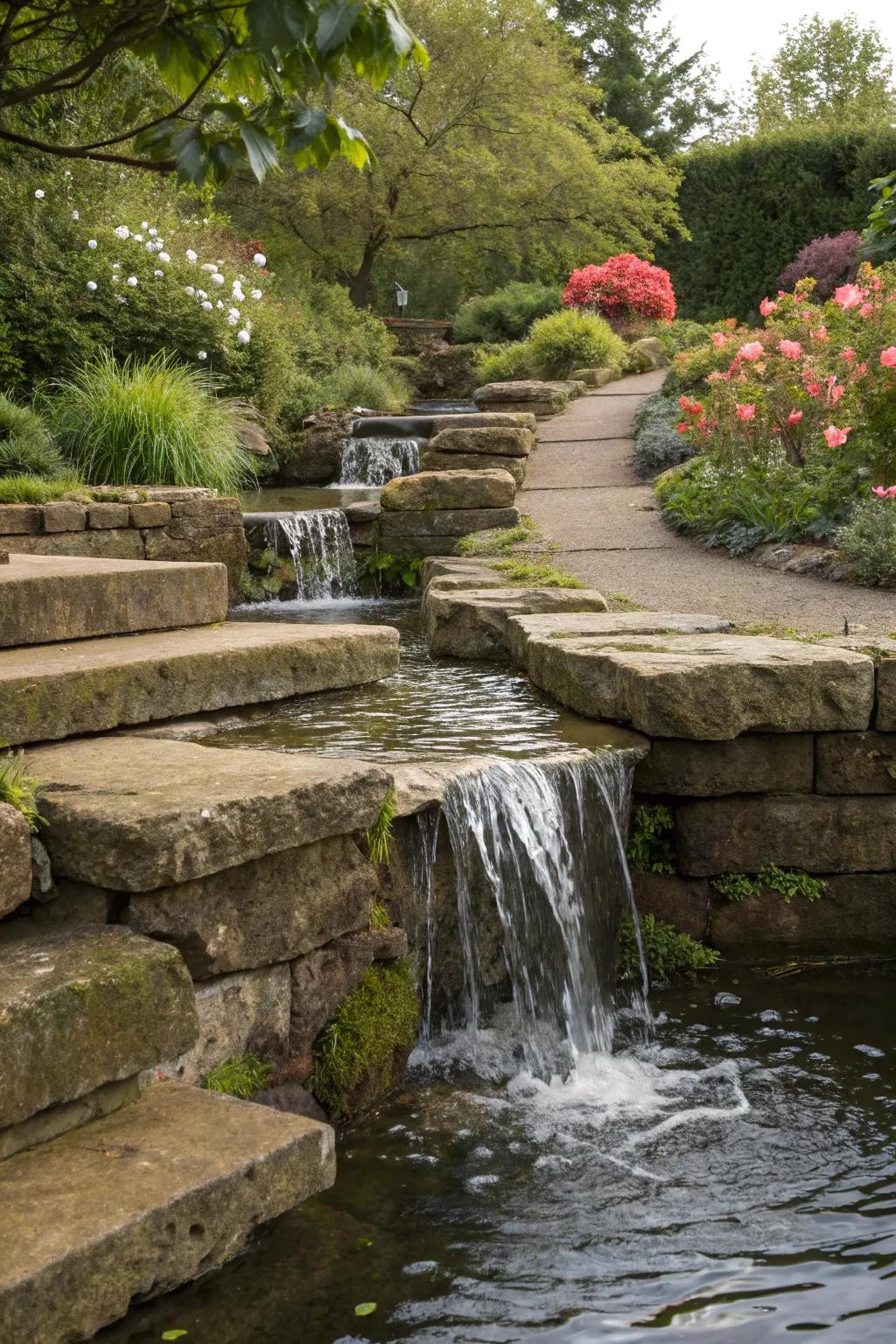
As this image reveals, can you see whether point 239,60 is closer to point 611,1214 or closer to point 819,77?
point 611,1214

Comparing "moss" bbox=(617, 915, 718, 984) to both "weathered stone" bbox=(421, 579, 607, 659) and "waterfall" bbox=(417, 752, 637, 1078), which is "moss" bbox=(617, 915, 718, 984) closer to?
"waterfall" bbox=(417, 752, 637, 1078)

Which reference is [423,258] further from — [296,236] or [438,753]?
[438,753]

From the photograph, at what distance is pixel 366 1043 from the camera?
3.34m

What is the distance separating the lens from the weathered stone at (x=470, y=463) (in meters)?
10.2

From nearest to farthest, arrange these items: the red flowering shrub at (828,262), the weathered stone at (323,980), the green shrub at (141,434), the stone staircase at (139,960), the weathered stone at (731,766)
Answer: the stone staircase at (139,960), the weathered stone at (323,980), the weathered stone at (731,766), the green shrub at (141,434), the red flowering shrub at (828,262)

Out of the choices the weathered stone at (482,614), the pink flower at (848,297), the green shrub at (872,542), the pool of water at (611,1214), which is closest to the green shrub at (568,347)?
the pink flower at (848,297)

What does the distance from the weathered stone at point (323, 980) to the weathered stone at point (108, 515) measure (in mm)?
4616

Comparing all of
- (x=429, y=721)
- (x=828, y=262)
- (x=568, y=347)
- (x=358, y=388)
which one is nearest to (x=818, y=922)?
(x=429, y=721)

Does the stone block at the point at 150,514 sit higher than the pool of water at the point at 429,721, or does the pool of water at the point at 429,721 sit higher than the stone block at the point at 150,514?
the stone block at the point at 150,514

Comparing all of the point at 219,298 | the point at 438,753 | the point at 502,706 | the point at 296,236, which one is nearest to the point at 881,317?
the point at 502,706

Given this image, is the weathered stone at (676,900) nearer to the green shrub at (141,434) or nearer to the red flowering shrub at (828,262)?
the green shrub at (141,434)

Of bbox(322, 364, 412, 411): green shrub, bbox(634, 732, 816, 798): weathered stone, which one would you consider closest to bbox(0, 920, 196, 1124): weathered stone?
bbox(634, 732, 816, 798): weathered stone

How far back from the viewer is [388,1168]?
3.09m

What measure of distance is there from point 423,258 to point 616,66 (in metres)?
9.85
